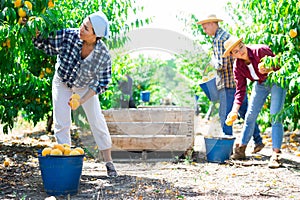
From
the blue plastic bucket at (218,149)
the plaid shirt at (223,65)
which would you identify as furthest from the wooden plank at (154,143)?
the plaid shirt at (223,65)

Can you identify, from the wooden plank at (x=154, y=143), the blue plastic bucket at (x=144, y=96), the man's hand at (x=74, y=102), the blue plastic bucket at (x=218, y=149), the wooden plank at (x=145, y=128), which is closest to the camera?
the man's hand at (x=74, y=102)

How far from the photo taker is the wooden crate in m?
5.10

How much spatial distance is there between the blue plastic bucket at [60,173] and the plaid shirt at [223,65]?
242 centimetres

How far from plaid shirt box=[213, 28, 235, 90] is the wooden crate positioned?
0.52 m

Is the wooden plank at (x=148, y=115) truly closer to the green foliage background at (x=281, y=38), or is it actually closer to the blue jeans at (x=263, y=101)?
the blue jeans at (x=263, y=101)

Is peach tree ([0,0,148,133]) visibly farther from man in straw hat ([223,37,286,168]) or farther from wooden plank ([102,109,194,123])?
man in straw hat ([223,37,286,168])

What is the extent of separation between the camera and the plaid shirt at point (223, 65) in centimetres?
518

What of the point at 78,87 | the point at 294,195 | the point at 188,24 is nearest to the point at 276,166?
the point at 294,195

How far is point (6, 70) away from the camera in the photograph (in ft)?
12.4

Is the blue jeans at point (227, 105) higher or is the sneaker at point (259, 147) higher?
the blue jeans at point (227, 105)

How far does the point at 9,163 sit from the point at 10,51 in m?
1.41

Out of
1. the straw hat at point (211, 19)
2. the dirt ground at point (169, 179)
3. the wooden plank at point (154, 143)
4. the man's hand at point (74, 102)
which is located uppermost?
the straw hat at point (211, 19)

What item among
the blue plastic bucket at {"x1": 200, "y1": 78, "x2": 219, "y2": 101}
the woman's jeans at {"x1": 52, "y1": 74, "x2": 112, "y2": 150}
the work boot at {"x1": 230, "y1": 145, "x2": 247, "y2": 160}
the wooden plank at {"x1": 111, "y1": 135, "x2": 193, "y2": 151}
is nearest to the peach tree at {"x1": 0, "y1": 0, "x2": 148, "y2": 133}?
the woman's jeans at {"x1": 52, "y1": 74, "x2": 112, "y2": 150}

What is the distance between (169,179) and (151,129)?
4.49 feet
